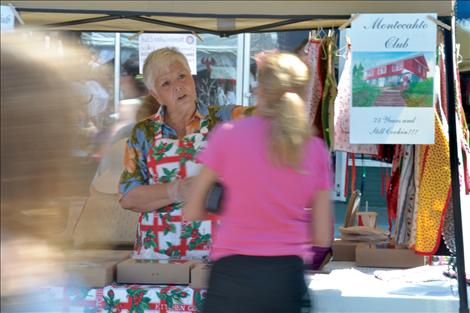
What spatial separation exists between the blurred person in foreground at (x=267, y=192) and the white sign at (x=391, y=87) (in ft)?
3.69

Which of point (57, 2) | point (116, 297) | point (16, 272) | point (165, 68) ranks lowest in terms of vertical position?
point (116, 297)

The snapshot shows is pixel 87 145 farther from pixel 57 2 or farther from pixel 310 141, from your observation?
pixel 57 2

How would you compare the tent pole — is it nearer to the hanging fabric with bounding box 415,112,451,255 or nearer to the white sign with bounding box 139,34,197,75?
the hanging fabric with bounding box 415,112,451,255

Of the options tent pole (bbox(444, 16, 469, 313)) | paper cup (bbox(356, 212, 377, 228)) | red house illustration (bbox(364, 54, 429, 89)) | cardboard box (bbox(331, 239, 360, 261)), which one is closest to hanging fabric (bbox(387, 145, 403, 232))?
cardboard box (bbox(331, 239, 360, 261))

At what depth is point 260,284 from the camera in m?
2.39

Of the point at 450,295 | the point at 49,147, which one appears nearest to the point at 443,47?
the point at 450,295

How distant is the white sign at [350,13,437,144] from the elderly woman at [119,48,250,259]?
0.57m

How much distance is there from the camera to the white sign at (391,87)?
349 centimetres

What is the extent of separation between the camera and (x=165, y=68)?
3801mm

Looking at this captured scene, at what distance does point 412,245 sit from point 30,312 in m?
2.57

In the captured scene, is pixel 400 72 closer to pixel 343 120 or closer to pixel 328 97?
pixel 343 120

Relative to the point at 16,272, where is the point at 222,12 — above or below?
above

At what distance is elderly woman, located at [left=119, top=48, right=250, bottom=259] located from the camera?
3.76 metres

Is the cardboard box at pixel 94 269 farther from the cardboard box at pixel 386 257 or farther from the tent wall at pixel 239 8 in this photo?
the cardboard box at pixel 386 257
